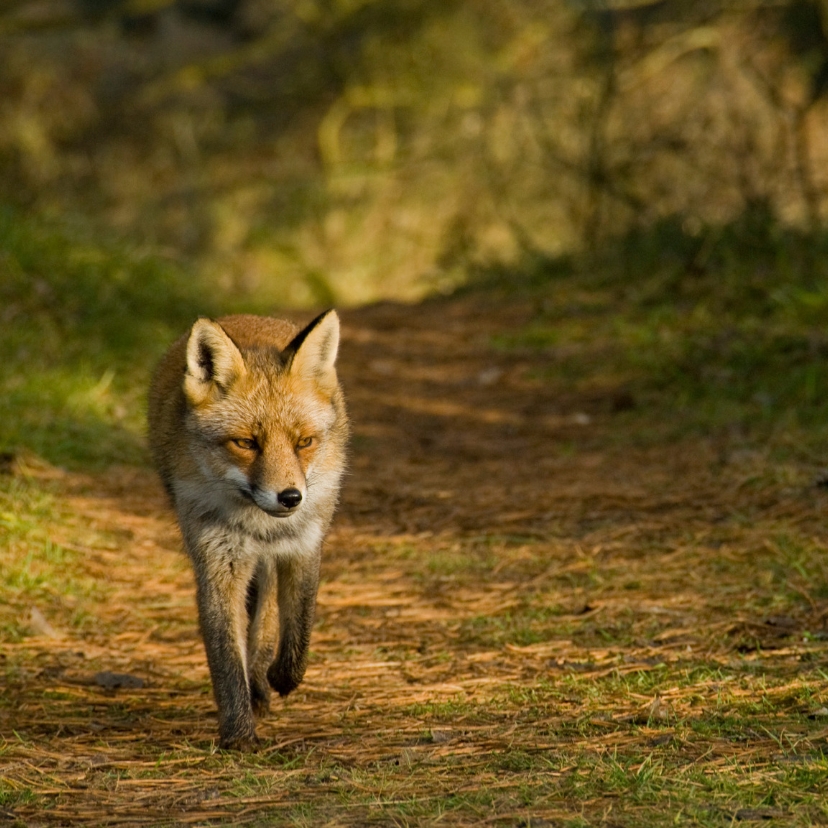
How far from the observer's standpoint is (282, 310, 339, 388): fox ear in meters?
4.25

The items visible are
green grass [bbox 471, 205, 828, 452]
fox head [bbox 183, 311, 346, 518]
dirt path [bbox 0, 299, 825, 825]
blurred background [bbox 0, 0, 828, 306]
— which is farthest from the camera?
blurred background [bbox 0, 0, 828, 306]

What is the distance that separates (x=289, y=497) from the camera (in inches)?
153

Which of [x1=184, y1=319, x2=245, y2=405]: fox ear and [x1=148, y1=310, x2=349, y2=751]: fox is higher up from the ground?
[x1=184, y1=319, x2=245, y2=405]: fox ear

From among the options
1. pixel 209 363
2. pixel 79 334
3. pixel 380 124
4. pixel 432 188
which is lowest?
pixel 79 334

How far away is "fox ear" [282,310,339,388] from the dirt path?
1.19 m

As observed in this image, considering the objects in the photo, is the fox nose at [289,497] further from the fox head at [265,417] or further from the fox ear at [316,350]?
the fox ear at [316,350]

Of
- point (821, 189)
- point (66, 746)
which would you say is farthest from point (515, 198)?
point (66, 746)

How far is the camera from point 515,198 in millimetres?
14492

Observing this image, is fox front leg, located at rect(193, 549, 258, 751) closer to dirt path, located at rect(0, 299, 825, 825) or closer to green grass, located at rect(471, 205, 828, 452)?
dirt path, located at rect(0, 299, 825, 825)

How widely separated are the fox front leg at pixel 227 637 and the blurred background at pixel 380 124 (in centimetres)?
728

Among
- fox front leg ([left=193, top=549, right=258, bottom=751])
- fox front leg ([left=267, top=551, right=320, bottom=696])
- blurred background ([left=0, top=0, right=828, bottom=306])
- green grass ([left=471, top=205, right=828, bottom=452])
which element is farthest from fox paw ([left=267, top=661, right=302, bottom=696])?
blurred background ([left=0, top=0, right=828, bottom=306])

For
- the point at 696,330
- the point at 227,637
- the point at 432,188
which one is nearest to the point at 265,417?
the point at 227,637

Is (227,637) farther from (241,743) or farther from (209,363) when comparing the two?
(209,363)

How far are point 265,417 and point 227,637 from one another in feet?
2.54
